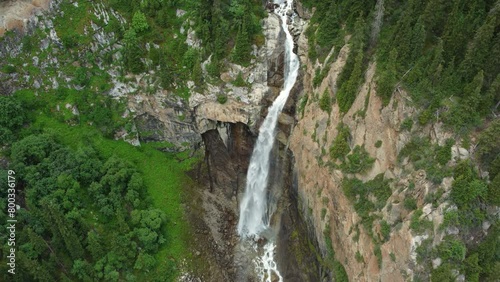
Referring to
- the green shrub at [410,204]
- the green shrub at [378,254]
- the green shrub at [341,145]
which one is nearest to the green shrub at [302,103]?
the green shrub at [341,145]

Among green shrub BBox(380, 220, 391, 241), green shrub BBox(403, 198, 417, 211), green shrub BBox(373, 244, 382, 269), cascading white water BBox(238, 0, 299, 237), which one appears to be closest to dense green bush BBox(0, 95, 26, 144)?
cascading white water BBox(238, 0, 299, 237)

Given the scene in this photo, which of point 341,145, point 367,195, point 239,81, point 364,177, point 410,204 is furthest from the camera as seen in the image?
point 239,81

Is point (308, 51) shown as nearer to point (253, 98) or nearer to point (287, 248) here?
point (253, 98)

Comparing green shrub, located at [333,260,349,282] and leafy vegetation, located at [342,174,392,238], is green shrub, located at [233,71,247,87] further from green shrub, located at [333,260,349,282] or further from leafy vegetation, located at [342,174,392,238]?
green shrub, located at [333,260,349,282]

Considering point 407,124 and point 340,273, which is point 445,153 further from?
point 340,273

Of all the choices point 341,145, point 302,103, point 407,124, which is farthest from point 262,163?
point 407,124

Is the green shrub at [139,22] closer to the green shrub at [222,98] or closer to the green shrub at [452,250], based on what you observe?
the green shrub at [222,98]

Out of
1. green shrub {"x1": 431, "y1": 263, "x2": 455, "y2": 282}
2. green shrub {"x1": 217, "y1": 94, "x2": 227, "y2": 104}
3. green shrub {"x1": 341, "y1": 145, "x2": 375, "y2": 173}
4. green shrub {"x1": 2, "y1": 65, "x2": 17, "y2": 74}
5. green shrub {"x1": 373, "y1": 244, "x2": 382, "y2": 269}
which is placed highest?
green shrub {"x1": 2, "y1": 65, "x2": 17, "y2": 74}
